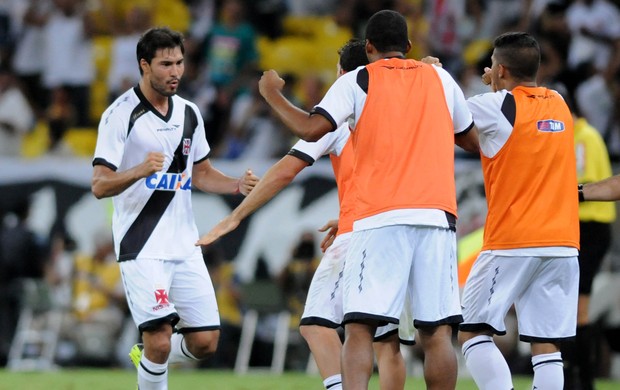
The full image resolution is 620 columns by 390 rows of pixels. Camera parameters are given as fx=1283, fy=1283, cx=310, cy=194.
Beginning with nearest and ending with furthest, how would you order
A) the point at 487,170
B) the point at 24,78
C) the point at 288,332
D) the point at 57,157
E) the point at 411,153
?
the point at 411,153 < the point at 487,170 < the point at 288,332 < the point at 57,157 < the point at 24,78

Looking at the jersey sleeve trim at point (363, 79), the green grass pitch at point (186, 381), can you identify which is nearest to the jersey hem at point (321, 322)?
the jersey sleeve trim at point (363, 79)

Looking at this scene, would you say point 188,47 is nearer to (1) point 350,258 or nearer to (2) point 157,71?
(2) point 157,71

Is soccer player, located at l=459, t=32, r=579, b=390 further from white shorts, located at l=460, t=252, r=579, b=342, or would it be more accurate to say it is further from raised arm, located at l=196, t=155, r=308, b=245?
raised arm, located at l=196, t=155, r=308, b=245

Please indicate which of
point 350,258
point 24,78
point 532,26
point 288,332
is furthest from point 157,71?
point 24,78

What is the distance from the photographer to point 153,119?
30.3 feet

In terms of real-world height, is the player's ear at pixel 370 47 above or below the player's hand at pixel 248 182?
above

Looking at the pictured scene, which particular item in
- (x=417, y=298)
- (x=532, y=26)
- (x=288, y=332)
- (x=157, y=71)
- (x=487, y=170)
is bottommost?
(x=288, y=332)

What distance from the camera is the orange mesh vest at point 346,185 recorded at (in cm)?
875

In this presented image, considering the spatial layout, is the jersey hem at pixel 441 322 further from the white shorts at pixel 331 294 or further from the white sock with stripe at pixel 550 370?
the white shorts at pixel 331 294

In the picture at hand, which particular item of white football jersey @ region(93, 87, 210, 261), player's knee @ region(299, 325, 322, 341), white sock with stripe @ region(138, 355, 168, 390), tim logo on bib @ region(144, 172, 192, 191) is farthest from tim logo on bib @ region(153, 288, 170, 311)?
player's knee @ region(299, 325, 322, 341)

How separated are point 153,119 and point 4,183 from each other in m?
8.40

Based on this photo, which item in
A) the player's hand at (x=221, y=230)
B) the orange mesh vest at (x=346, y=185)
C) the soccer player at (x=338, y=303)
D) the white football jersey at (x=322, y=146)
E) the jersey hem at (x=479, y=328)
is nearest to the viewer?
the player's hand at (x=221, y=230)

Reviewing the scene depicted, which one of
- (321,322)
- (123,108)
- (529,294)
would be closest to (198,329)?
(321,322)

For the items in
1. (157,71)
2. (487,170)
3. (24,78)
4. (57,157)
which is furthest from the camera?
(24,78)
